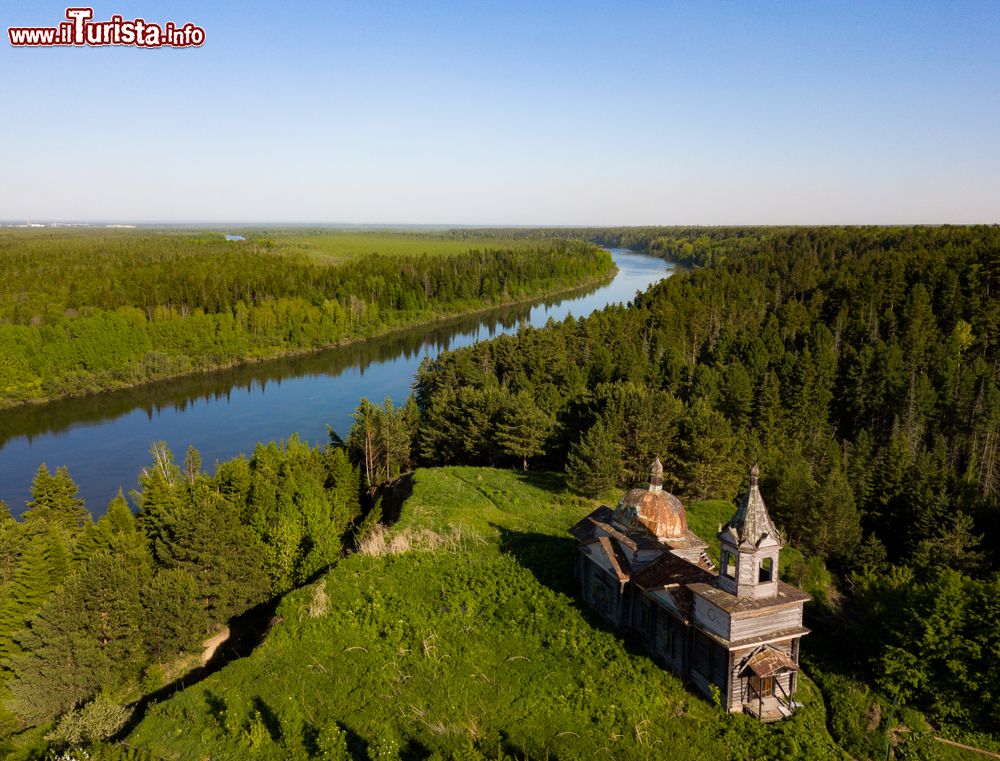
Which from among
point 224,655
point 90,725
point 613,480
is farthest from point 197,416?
point 90,725

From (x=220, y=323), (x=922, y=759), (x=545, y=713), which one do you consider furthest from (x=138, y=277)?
(x=922, y=759)

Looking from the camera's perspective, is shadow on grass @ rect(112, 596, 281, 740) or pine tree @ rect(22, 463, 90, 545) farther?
pine tree @ rect(22, 463, 90, 545)

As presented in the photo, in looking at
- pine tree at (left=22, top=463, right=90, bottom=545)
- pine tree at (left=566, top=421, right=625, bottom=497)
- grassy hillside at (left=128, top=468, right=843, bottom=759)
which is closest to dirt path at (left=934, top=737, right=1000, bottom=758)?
grassy hillside at (left=128, top=468, right=843, bottom=759)

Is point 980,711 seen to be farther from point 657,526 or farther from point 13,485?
point 13,485

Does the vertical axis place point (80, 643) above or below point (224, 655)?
above

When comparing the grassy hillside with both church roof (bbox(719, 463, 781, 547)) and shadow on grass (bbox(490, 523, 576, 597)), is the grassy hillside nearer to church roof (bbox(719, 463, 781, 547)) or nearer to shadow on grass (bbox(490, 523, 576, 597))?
shadow on grass (bbox(490, 523, 576, 597))

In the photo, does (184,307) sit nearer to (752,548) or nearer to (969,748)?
(752,548)

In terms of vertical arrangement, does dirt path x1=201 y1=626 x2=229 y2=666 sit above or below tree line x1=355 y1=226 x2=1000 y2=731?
below
